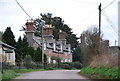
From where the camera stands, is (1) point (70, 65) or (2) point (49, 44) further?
(2) point (49, 44)

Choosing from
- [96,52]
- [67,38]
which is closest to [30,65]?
[96,52]

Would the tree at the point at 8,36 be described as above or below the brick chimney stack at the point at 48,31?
below

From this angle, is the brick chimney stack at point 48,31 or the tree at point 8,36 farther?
the brick chimney stack at point 48,31

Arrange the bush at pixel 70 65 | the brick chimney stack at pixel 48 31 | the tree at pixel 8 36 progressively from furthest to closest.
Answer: the brick chimney stack at pixel 48 31, the bush at pixel 70 65, the tree at pixel 8 36

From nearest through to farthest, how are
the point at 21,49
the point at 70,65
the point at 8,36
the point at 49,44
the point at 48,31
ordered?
the point at 8,36
the point at 21,49
the point at 70,65
the point at 48,31
the point at 49,44

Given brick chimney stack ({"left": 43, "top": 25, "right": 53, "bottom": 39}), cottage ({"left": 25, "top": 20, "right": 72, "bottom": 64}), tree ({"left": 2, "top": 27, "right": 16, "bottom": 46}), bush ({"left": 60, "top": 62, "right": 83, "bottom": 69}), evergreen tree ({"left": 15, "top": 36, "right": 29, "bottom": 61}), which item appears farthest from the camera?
brick chimney stack ({"left": 43, "top": 25, "right": 53, "bottom": 39})

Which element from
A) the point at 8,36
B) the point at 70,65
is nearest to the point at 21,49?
the point at 8,36

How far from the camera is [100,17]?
33531mm

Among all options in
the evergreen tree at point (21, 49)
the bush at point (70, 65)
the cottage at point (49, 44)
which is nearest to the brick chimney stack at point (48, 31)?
the cottage at point (49, 44)

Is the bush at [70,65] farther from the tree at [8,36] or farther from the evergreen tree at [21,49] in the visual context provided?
the tree at [8,36]

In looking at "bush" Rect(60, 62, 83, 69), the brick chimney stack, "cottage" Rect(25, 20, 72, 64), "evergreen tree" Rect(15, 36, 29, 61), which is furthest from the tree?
the brick chimney stack

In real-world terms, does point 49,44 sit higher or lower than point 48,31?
lower

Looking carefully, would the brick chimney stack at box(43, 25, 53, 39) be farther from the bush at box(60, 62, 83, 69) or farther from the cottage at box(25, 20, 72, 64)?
the bush at box(60, 62, 83, 69)

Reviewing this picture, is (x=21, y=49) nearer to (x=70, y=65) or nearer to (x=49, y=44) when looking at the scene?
(x=70, y=65)
